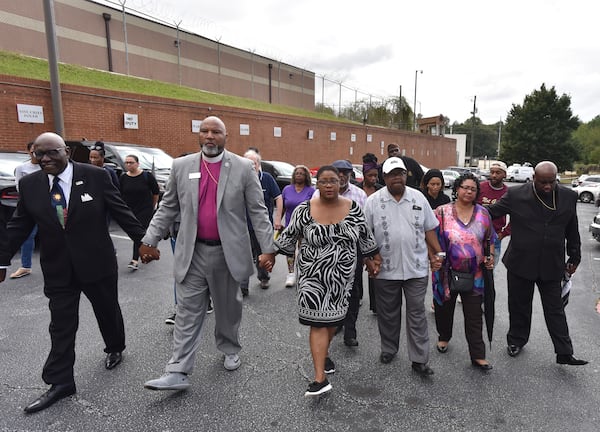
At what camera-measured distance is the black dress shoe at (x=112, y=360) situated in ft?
11.4

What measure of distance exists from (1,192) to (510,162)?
5571 cm

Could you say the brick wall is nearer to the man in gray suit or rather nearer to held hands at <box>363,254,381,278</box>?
the man in gray suit

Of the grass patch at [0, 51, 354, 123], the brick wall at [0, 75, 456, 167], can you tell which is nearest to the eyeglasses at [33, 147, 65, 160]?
the brick wall at [0, 75, 456, 167]

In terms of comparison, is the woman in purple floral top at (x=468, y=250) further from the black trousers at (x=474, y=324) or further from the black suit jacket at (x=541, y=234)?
the black suit jacket at (x=541, y=234)

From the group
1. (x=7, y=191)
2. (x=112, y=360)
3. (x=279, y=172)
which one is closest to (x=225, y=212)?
(x=112, y=360)

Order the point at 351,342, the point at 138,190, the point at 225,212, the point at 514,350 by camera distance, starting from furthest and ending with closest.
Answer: the point at 138,190
the point at 351,342
the point at 514,350
the point at 225,212

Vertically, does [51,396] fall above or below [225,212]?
below

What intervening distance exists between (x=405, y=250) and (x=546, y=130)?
53796 mm

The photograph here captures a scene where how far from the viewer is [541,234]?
363 cm

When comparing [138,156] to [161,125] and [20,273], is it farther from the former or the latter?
[161,125]

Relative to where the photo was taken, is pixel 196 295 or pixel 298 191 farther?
pixel 298 191

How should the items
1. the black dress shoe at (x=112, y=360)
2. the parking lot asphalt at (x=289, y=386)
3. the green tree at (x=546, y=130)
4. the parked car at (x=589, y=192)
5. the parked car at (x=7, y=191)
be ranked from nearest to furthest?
the parking lot asphalt at (x=289, y=386), the black dress shoe at (x=112, y=360), the parked car at (x=7, y=191), the parked car at (x=589, y=192), the green tree at (x=546, y=130)

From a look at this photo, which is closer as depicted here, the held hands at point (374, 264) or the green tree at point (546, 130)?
the held hands at point (374, 264)

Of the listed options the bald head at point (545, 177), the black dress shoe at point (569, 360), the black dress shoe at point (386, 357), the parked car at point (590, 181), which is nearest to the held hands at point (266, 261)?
the black dress shoe at point (386, 357)
